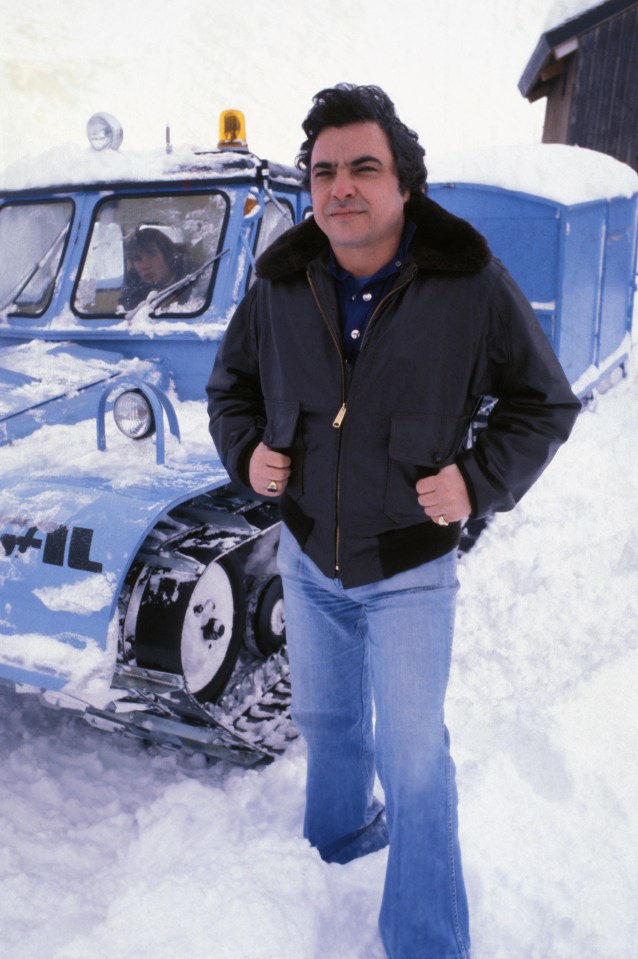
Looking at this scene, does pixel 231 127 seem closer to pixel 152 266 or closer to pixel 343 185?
pixel 152 266

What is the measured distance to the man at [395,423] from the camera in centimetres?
190

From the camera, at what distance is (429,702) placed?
2.00 metres

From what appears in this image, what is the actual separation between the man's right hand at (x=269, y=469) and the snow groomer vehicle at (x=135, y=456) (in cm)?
49

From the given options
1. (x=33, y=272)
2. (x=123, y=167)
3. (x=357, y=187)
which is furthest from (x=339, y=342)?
(x=33, y=272)

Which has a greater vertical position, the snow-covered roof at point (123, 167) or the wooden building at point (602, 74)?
the wooden building at point (602, 74)

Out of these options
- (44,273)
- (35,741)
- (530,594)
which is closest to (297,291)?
(35,741)

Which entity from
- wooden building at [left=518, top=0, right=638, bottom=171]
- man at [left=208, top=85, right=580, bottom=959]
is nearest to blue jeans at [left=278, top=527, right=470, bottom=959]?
man at [left=208, top=85, right=580, bottom=959]

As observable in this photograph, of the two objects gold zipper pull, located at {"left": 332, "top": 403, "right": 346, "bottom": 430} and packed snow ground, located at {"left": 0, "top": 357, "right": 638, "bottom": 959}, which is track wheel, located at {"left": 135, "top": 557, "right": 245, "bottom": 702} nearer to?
packed snow ground, located at {"left": 0, "top": 357, "right": 638, "bottom": 959}

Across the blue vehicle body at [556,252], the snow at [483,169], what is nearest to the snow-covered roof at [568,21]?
the snow at [483,169]

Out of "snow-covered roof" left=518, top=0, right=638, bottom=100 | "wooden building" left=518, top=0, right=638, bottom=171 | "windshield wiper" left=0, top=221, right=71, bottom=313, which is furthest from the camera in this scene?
"wooden building" left=518, top=0, right=638, bottom=171

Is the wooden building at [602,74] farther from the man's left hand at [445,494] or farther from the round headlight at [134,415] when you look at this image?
the man's left hand at [445,494]

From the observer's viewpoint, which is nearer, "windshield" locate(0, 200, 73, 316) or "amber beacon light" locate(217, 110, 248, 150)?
"windshield" locate(0, 200, 73, 316)

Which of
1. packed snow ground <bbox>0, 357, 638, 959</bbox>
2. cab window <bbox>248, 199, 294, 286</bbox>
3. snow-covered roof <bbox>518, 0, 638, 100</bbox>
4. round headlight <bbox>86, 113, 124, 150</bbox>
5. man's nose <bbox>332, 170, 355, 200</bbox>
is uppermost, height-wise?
snow-covered roof <bbox>518, 0, 638, 100</bbox>

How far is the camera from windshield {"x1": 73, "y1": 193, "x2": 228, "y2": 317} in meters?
3.88
